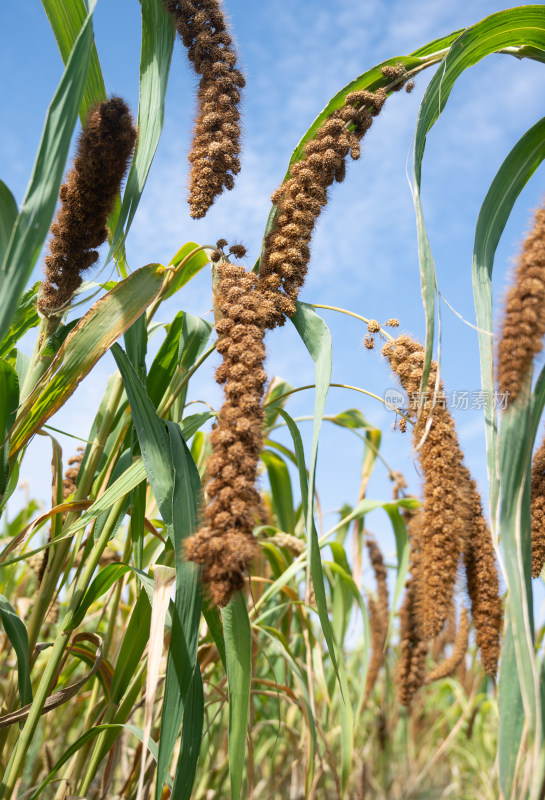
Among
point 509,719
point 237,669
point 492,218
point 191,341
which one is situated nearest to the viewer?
point 509,719

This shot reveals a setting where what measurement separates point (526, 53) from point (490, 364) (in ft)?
2.86

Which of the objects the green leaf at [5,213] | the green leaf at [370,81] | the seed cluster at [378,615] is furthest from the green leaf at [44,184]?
the seed cluster at [378,615]

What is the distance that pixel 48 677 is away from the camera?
1210 mm

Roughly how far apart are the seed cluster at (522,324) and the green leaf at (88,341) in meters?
0.65

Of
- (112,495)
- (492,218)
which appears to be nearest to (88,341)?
(112,495)

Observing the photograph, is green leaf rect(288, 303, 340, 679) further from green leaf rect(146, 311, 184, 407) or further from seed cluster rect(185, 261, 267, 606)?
green leaf rect(146, 311, 184, 407)

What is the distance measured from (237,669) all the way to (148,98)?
3.72ft

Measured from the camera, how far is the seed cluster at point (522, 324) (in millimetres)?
867

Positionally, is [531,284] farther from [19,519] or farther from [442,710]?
[442,710]

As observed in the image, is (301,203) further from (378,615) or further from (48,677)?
(378,615)

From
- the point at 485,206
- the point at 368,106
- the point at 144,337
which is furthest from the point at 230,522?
the point at 368,106

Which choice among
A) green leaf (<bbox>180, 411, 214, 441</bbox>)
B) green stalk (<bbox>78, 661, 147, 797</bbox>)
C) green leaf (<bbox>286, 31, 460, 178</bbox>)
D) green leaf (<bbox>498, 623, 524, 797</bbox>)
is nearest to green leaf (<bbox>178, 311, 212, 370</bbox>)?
green leaf (<bbox>180, 411, 214, 441</bbox>)

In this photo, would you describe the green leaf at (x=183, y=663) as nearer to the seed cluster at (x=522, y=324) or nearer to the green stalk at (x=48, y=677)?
the green stalk at (x=48, y=677)

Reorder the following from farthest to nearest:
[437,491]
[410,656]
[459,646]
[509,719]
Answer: [410,656] → [459,646] → [437,491] → [509,719]
